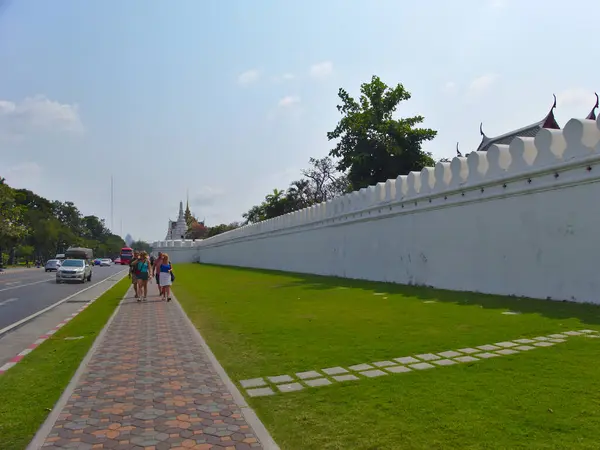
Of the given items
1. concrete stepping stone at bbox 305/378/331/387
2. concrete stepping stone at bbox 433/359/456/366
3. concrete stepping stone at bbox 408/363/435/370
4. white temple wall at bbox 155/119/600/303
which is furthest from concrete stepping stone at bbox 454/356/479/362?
white temple wall at bbox 155/119/600/303

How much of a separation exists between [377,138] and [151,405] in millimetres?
26555

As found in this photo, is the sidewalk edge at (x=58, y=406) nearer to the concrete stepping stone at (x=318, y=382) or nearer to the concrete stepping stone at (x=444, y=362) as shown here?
the concrete stepping stone at (x=318, y=382)

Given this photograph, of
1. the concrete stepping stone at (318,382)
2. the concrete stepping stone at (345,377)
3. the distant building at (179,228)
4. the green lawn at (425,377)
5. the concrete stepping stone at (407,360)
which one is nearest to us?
the green lawn at (425,377)

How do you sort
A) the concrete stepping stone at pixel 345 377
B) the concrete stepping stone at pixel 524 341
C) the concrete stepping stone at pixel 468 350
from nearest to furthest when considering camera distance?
the concrete stepping stone at pixel 345 377, the concrete stepping stone at pixel 468 350, the concrete stepping stone at pixel 524 341

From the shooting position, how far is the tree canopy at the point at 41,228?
148 ft

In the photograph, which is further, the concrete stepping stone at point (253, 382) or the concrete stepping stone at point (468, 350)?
the concrete stepping stone at point (468, 350)

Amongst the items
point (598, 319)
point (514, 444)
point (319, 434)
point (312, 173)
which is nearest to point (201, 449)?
point (319, 434)


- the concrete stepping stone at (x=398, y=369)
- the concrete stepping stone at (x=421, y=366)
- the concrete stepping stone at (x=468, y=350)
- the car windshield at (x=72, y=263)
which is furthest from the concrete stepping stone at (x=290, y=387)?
the car windshield at (x=72, y=263)

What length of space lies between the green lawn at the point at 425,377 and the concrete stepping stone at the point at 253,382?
0.58 feet

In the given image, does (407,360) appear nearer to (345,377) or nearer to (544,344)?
(345,377)

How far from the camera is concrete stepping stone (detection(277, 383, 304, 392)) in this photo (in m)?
4.89

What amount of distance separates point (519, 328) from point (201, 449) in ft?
16.6

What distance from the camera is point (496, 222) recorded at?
11.3 metres

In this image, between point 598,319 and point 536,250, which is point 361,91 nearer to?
point 536,250
